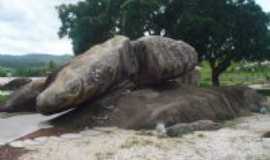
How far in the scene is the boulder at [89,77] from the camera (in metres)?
10.7

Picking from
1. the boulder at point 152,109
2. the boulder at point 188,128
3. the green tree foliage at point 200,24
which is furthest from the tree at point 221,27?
the boulder at point 188,128

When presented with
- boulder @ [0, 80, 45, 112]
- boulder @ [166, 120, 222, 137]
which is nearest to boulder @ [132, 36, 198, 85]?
boulder @ [166, 120, 222, 137]

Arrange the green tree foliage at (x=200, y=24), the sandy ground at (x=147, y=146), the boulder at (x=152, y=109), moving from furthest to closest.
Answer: the green tree foliage at (x=200, y=24) → the boulder at (x=152, y=109) → the sandy ground at (x=147, y=146)

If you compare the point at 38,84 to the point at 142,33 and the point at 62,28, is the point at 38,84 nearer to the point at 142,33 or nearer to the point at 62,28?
the point at 142,33

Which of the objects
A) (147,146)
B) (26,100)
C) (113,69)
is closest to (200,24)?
(113,69)

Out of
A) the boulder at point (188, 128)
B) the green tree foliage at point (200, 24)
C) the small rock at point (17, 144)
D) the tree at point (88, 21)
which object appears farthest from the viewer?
the tree at point (88, 21)

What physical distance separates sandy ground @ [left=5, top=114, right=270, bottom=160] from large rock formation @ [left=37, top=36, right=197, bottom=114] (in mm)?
1216

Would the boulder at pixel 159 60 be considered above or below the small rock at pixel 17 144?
above

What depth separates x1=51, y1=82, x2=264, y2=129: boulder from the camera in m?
11.1

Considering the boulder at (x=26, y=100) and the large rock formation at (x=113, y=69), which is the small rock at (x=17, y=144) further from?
the boulder at (x=26, y=100)

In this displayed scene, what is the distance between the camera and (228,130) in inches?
407

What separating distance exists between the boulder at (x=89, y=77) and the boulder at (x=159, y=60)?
534mm

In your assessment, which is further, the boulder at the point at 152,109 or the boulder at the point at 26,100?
the boulder at the point at 26,100

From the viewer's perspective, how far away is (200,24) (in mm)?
18984
